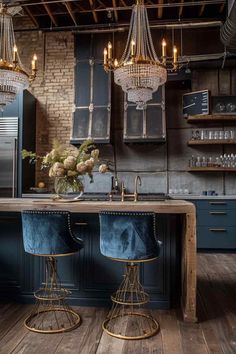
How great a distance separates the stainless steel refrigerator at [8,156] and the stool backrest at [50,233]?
3.46 meters

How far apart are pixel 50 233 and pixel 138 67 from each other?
6.37ft

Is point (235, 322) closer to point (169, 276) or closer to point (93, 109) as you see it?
point (169, 276)

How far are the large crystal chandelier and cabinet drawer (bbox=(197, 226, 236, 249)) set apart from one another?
293 centimetres

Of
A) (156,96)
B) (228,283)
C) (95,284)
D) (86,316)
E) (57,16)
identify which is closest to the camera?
(86,316)

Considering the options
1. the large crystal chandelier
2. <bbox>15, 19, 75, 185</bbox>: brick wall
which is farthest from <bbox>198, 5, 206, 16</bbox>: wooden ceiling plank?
the large crystal chandelier

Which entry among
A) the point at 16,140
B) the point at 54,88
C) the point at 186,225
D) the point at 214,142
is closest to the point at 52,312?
the point at 186,225

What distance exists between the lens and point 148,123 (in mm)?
6070

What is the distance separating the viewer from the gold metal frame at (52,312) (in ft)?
9.06

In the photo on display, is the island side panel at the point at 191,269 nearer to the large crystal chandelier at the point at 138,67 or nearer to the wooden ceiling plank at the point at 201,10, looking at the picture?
the large crystal chandelier at the point at 138,67

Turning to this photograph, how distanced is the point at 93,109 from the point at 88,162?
10.9ft

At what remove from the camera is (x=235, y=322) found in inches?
113

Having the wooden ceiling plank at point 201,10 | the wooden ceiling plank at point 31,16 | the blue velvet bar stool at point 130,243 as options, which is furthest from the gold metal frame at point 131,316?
the wooden ceiling plank at point 31,16

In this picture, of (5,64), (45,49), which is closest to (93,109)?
(45,49)

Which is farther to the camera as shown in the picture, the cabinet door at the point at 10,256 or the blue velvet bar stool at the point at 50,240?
the cabinet door at the point at 10,256
